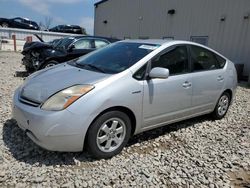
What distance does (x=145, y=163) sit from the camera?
3.16 meters

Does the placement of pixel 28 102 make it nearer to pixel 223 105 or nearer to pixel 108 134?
pixel 108 134

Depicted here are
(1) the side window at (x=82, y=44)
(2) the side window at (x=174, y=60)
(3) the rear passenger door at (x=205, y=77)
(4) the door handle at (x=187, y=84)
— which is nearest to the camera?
(2) the side window at (x=174, y=60)

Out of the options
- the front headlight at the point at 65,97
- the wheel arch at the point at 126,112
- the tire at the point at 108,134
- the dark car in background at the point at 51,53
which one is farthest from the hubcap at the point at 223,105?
the dark car in background at the point at 51,53

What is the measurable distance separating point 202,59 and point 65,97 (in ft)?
8.38

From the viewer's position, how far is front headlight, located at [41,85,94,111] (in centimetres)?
281

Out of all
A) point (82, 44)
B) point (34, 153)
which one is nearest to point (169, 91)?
point (34, 153)

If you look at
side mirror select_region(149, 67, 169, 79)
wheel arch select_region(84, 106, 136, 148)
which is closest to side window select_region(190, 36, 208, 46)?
side mirror select_region(149, 67, 169, 79)

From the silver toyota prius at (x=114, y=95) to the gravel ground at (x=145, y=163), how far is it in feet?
0.79

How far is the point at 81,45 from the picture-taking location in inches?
349

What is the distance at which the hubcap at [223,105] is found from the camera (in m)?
→ 4.80

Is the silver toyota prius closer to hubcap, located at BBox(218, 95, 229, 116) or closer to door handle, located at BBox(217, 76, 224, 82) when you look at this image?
door handle, located at BBox(217, 76, 224, 82)

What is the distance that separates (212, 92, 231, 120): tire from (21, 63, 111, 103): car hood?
257cm

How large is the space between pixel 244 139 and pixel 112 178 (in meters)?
2.47

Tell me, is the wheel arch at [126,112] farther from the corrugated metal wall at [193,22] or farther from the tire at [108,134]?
the corrugated metal wall at [193,22]
